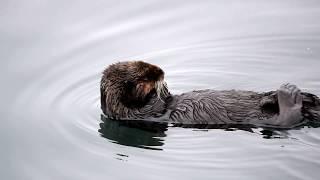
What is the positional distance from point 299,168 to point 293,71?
6.98 ft

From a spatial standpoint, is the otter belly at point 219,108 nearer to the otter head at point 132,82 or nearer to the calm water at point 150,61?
the calm water at point 150,61

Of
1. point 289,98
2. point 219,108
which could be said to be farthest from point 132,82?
point 289,98

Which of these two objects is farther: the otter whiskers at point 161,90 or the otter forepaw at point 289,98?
the otter whiskers at point 161,90

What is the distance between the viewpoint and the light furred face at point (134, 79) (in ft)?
23.8

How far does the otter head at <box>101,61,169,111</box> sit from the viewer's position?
7.24 meters

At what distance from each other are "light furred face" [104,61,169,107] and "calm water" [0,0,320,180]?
42 centimetres

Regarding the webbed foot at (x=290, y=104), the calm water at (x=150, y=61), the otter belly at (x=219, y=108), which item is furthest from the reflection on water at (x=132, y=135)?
the webbed foot at (x=290, y=104)

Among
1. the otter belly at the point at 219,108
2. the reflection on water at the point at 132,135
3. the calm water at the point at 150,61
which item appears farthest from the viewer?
the reflection on water at the point at 132,135

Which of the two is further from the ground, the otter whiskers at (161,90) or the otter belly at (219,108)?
the otter whiskers at (161,90)

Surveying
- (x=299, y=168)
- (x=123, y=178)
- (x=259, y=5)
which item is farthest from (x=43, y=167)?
(x=259, y=5)

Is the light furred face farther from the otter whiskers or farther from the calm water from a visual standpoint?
the calm water

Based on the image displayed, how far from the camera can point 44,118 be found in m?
7.93

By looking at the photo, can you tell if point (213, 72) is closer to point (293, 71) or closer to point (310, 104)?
point (293, 71)

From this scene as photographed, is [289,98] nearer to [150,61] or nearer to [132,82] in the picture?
[132,82]
